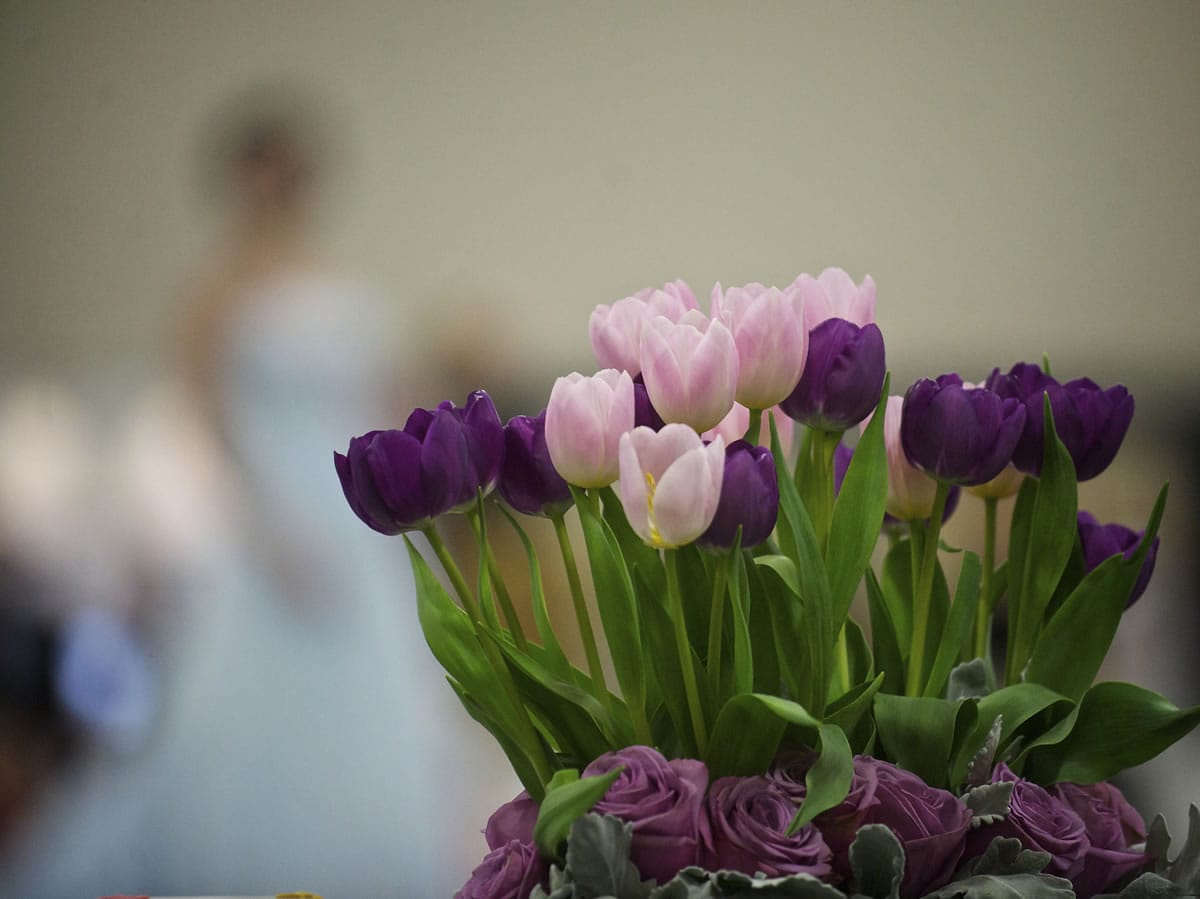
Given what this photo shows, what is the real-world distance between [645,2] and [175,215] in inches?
37.0

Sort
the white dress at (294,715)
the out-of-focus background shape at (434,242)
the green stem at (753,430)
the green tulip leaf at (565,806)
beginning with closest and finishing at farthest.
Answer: the green tulip leaf at (565,806), the green stem at (753,430), the white dress at (294,715), the out-of-focus background shape at (434,242)

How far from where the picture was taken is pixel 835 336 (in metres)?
0.39

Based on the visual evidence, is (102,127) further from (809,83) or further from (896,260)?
(896,260)

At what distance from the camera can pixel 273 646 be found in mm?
1623

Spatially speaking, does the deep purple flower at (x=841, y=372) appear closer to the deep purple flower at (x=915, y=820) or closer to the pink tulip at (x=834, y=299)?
the pink tulip at (x=834, y=299)

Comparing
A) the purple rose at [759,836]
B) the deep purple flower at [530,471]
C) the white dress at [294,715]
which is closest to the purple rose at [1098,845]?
the purple rose at [759,836]

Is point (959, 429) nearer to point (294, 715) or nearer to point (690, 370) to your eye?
point (690, 370)

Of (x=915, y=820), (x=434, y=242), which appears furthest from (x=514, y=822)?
(x=434, y=242)

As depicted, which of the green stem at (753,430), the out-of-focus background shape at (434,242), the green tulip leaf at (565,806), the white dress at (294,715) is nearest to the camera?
the green tulip leaf at (565,806)

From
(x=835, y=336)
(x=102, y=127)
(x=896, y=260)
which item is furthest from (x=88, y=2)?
(x=835, y=336)

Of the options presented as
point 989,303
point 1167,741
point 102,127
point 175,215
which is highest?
point 102,127

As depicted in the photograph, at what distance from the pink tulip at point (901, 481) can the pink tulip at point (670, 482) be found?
0.13 m

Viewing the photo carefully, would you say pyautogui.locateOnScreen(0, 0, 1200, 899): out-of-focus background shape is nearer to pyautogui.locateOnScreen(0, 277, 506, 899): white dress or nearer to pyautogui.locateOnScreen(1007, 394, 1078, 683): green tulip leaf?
pyautogui.locateOnScreen(0, 277, 506, 899): white dress

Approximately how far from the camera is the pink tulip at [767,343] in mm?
379
